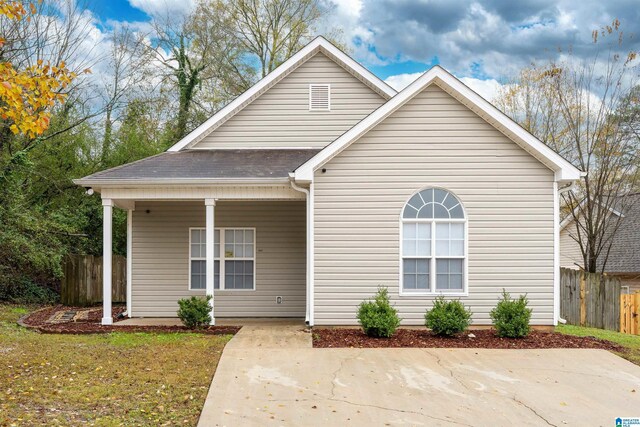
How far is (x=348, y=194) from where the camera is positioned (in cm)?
1135

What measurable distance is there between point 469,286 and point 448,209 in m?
1.58

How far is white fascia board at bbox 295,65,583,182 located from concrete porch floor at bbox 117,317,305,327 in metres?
3.65

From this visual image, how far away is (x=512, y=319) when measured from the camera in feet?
34.3

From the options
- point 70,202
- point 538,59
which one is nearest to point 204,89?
point 70,202

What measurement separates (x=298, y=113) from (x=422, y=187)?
14.9ft

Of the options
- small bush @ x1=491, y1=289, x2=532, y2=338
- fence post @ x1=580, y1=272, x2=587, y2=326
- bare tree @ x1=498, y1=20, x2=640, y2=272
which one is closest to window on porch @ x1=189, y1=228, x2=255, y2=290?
small bush @ x1=491, y1=289, x2=532, y2=338

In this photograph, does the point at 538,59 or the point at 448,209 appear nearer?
the point at 448,209

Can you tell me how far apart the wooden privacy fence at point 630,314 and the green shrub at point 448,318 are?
265 inches

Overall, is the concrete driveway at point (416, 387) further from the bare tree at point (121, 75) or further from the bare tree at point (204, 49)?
the bare tree at point (204, 49)

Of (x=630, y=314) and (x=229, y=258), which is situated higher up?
(x=229, y=258)

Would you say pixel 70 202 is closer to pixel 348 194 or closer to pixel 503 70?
pixel 348 194

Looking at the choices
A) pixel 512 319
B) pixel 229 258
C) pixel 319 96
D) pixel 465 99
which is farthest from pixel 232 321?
pixel 465 99

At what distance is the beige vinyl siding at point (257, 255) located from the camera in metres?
13.6

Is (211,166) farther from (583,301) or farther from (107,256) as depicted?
(583,301)
